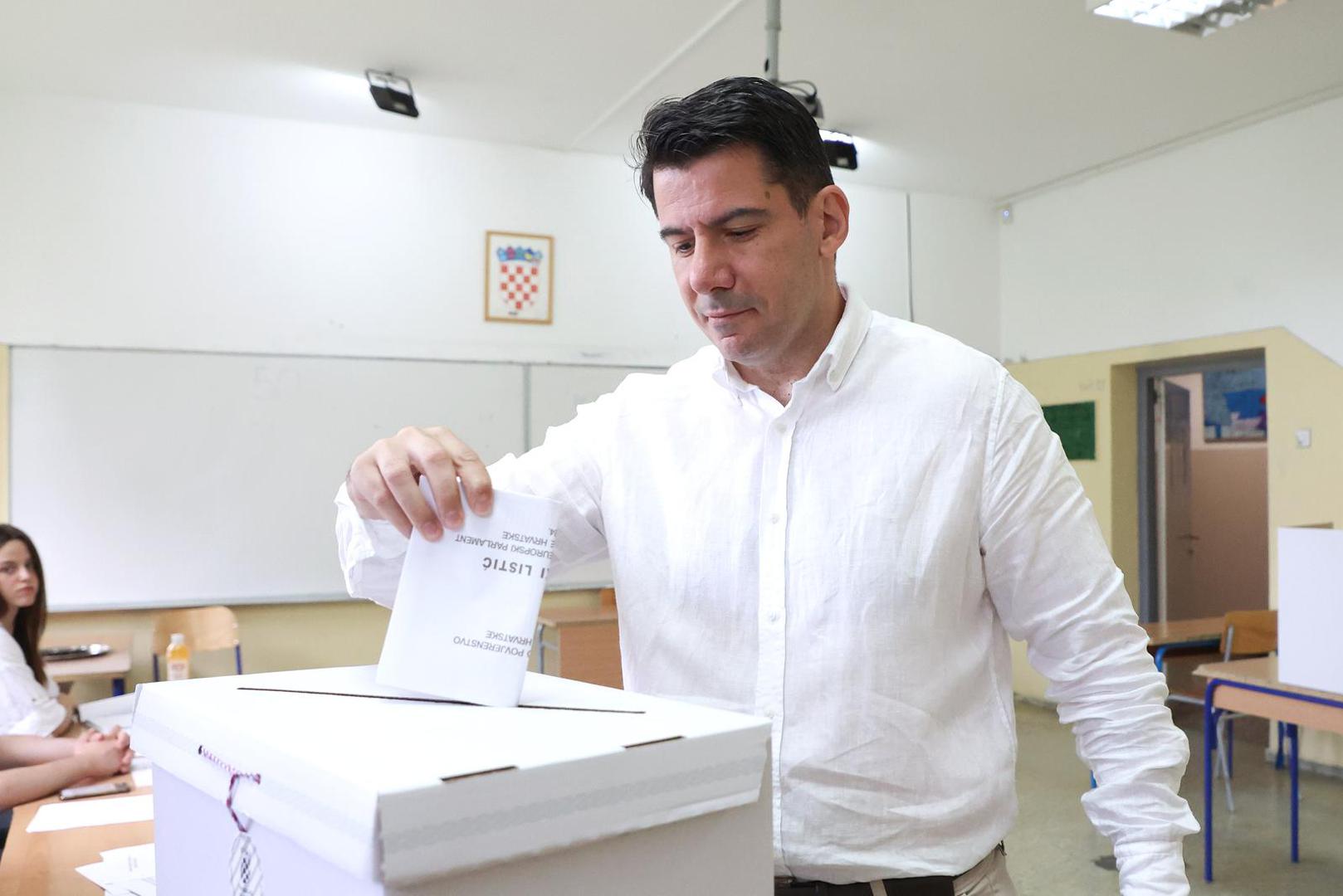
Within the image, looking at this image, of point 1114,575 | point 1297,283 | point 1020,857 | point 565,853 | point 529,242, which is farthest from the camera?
point 529,242

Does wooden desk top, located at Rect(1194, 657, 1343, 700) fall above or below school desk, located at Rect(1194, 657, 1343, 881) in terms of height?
above

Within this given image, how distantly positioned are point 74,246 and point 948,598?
4.90 m

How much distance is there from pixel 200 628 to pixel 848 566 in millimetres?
4450

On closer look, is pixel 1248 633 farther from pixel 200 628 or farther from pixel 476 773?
pixel 476 773

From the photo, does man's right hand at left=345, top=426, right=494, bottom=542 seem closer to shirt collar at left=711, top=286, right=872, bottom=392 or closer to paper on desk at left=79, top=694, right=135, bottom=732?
shirt collar at left=711, top=286, right=872, bottom=392

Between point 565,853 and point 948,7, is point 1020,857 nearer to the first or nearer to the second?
point 948,7

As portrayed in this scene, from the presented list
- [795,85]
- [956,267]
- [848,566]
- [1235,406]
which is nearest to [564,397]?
[795,85]

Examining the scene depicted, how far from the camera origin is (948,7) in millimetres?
3918

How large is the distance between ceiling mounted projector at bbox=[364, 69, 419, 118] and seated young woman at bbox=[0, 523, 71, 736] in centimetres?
229

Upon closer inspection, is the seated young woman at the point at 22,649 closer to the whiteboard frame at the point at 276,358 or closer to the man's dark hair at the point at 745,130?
the whiteboard frame at the point at 276,358

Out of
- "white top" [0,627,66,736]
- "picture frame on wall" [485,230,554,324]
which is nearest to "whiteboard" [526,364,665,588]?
"picture frame on wall" [485,230,554,324]

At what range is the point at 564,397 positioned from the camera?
556cm

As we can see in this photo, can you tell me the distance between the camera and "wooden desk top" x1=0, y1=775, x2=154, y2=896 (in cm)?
155

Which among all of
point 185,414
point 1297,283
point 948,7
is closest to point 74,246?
point 185,414
